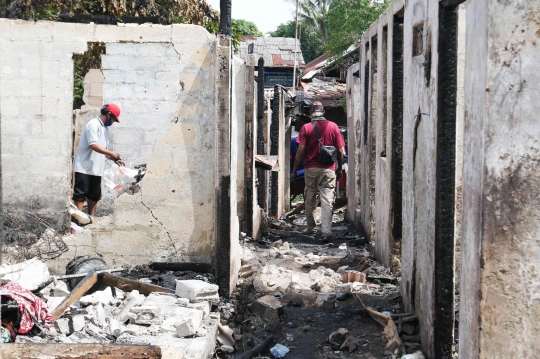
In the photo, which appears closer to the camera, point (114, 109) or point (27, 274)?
point (27, 274)

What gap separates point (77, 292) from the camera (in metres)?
5.68

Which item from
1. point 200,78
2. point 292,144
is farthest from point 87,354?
point 292,144

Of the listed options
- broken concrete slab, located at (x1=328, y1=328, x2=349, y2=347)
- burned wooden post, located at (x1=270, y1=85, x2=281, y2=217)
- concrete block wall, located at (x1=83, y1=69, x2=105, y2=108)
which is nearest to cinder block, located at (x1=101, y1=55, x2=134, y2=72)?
broken concrete slab, located at (x1=328, y1=328, x2=349, y2=347)

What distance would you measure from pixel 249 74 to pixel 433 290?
5.82m

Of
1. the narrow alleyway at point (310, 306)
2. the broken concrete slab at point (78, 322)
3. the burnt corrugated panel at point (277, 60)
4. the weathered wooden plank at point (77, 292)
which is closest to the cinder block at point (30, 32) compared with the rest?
the weathered wooden plank at point (77, 292)

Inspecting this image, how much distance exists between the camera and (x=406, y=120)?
6.14 meters

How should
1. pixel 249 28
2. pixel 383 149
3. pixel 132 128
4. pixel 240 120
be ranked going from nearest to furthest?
pixel 132 128
pixel 383 149
pixel 240 120
pixel 249 28

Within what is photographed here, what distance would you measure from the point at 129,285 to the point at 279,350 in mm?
1540

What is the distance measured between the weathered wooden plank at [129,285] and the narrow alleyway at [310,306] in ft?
2.04

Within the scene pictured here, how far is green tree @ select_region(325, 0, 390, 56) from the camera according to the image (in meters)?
22.7

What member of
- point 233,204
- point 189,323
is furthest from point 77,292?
point 233,204

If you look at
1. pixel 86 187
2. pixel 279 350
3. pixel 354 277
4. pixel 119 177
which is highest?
pixel 119 177

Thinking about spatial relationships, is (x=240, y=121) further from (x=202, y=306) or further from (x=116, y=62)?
(x=202, y=306)

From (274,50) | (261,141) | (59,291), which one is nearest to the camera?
(59,291)
